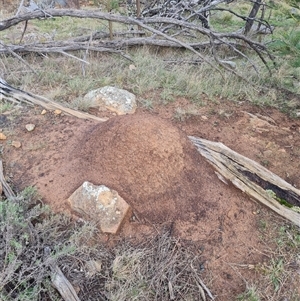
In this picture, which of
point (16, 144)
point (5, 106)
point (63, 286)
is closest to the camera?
point (63, 286)

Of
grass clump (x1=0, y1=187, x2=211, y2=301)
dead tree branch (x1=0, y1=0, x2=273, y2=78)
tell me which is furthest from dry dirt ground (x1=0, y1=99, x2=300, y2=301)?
dead tree branch (x1=0, y1=0, x2=273, y2=78)

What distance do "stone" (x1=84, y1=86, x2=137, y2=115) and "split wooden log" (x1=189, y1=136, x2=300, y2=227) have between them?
109 cm

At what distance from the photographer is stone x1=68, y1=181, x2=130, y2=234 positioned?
86.1 inches

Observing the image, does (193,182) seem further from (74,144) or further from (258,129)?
(258,129)

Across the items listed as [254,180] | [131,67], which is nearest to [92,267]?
[254,180]

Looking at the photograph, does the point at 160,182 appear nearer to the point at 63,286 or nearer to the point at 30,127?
the point at 63,286

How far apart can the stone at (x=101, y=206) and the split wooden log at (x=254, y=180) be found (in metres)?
0.82

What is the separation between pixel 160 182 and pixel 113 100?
4.83 ft

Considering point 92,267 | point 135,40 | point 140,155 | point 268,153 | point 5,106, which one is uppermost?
point 140,155

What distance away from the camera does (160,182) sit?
7.81 feet

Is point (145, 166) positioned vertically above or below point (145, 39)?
above

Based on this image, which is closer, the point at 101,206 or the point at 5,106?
the point at 101,206

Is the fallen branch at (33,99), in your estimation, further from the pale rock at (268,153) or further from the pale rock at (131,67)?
the pale rock at (268,153)

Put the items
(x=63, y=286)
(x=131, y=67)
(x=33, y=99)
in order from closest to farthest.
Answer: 1. (x=63, y=286)
2. (x=33, y=99)
3. (x=131, y=67)
